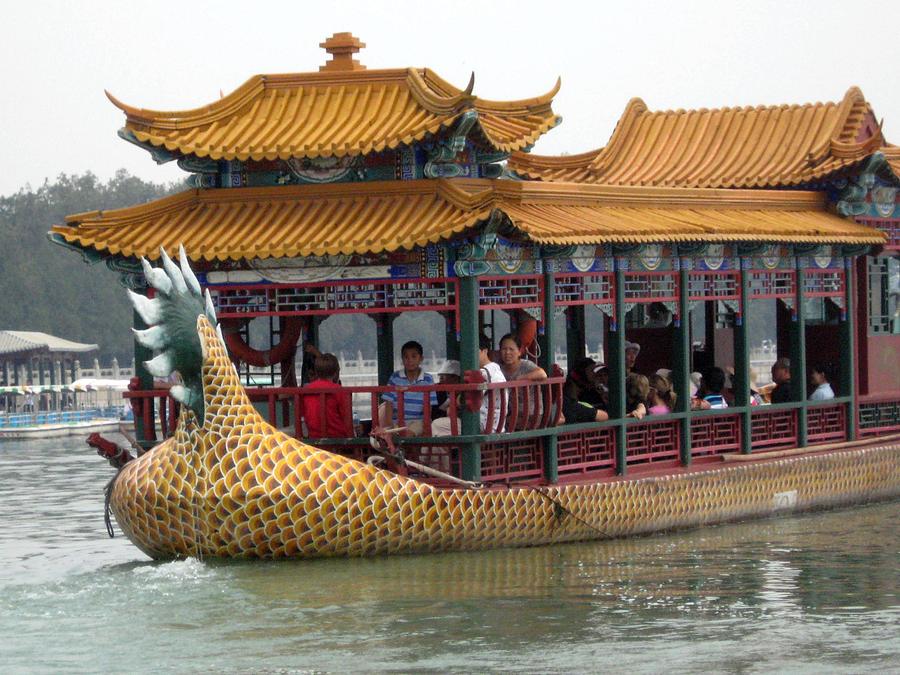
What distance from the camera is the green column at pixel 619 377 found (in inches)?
710

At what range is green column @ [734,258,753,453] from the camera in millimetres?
19609

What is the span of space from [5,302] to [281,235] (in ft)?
218

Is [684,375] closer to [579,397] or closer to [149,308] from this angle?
[579,397]

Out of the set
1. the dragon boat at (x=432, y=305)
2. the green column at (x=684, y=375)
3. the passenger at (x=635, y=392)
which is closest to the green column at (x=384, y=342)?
the dragon boat at (x=432, y=305)

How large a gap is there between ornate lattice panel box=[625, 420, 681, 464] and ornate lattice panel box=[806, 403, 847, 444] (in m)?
2.26

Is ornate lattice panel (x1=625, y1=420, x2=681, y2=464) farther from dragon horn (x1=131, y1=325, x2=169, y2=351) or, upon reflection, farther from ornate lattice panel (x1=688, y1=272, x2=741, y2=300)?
dragon horn (x1=131, y1=325, x2=169, y2=351)

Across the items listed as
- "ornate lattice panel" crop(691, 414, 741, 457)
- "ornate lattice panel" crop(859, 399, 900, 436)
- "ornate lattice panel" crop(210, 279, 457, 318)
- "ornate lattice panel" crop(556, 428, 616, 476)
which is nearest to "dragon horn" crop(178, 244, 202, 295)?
"ornate lattice panel" crop(210, 279, 457, 318)

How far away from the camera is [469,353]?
16156mm

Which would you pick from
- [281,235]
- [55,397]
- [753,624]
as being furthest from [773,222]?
[55,397]

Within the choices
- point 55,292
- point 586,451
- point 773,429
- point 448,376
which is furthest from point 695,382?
point 55,292

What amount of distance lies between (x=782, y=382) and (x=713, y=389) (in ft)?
2.71

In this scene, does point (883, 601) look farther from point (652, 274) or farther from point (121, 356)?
point (121, 356)

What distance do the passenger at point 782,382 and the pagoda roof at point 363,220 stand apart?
246 cm

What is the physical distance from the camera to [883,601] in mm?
13805
